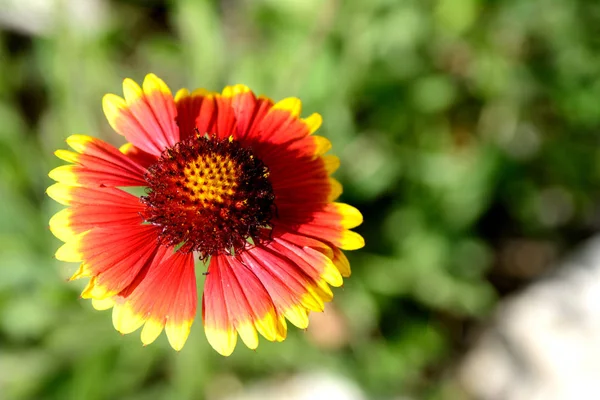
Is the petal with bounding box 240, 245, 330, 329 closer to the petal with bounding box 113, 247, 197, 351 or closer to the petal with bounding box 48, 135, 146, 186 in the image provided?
the petal with bounding box 113, 247, 197, 351

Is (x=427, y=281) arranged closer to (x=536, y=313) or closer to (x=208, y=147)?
(x=536, y=313)

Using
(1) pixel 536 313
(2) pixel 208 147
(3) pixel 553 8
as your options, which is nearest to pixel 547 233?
(1) pixel 536 313

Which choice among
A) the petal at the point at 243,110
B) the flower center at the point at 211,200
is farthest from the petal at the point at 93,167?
the petal at the point at 243,110

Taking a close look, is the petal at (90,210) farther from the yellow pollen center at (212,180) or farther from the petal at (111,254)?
the yellow pollen center at (212,180)

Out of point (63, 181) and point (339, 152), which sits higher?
point (63, 181)

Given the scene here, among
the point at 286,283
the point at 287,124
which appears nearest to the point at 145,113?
the point at 287,124

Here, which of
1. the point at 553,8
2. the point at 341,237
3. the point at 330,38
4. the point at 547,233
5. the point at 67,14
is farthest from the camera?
the point at 547,233

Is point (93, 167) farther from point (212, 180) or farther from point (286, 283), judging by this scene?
point (286, 283)
